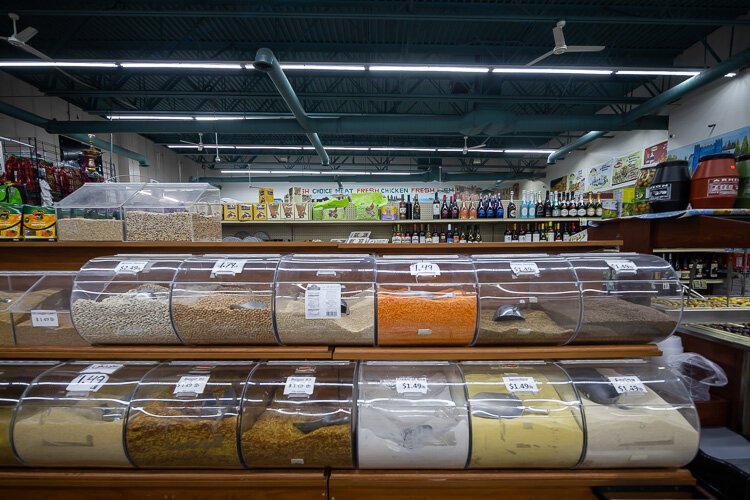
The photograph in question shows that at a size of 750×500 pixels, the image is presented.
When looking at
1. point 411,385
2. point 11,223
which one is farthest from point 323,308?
point 11,223

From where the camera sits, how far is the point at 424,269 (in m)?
1.50

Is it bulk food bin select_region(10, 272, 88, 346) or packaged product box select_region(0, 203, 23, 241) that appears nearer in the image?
bulk food bin select_region(10, 272, 88, 346)

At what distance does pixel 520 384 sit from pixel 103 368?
6.70 feet

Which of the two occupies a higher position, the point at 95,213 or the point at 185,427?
the point at 95,213

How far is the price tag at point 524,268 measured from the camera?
148 centimetres

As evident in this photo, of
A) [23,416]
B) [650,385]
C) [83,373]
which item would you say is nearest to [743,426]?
[650,385]

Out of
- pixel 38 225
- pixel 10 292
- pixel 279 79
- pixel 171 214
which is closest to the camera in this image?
pixel 10 292

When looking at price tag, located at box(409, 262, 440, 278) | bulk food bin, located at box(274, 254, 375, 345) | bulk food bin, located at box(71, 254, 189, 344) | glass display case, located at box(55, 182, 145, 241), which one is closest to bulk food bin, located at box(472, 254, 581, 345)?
price tag, located at box(409, 262, 440, 278)

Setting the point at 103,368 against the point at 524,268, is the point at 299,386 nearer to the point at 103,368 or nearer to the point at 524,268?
the point at 103,368

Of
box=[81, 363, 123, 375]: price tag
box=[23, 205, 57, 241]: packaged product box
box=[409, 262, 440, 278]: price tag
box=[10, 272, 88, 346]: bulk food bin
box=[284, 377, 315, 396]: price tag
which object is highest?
box=[23, 205, 57, 241]: packaged product box

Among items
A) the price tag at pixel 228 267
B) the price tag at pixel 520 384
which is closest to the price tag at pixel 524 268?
the price tag at pixel 520 384

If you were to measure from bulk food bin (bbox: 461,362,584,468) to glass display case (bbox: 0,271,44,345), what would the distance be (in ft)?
7.21

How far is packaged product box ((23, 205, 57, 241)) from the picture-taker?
6.68 ft

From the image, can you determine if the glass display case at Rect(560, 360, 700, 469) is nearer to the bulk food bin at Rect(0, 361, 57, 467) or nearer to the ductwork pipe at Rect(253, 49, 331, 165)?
the bulk food bin at Rect(0, 361, 57, 467)
